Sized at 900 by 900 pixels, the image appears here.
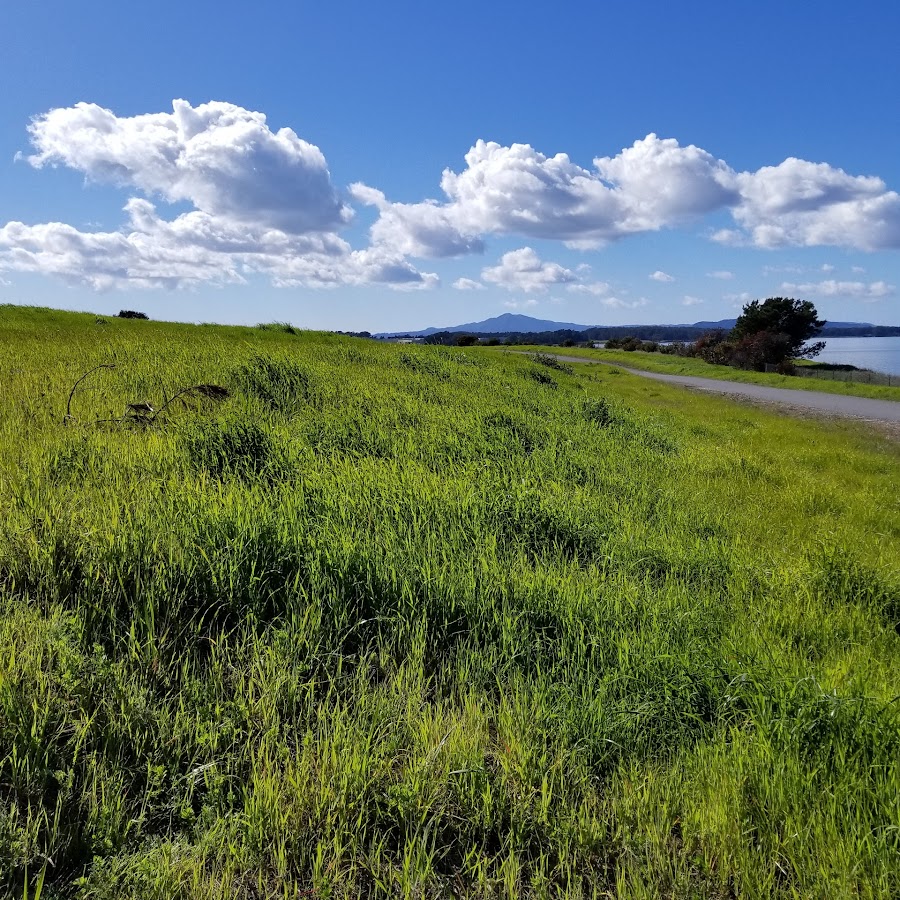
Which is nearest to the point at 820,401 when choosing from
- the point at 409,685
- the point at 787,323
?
the point at 409,685

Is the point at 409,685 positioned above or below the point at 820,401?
below

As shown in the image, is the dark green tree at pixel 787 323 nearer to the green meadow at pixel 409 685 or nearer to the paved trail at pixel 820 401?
the paved trail at pixel 820 401

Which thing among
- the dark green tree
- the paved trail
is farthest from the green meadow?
the dark green tree

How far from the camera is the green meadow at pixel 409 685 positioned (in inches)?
82.4

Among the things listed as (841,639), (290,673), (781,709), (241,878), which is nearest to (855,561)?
(841,639)

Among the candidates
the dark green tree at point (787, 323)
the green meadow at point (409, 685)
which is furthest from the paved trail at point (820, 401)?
the dark green tree at point (787, 323)

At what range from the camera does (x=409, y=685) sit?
9.88 feet

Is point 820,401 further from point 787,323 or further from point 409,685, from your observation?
point 787,323

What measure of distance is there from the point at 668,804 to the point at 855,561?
3832 mm

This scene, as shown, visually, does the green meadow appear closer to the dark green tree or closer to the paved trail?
the paved trail

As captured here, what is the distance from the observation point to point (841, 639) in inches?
159

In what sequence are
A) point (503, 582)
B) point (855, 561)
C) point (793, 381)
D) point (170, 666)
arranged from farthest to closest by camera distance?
point (793, 381) < point (855, 561) < point (503, 582) < point (170, 666)

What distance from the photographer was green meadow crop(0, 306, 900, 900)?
2.09 metres

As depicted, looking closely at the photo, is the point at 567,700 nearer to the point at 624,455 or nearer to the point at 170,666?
the point at 170,666
